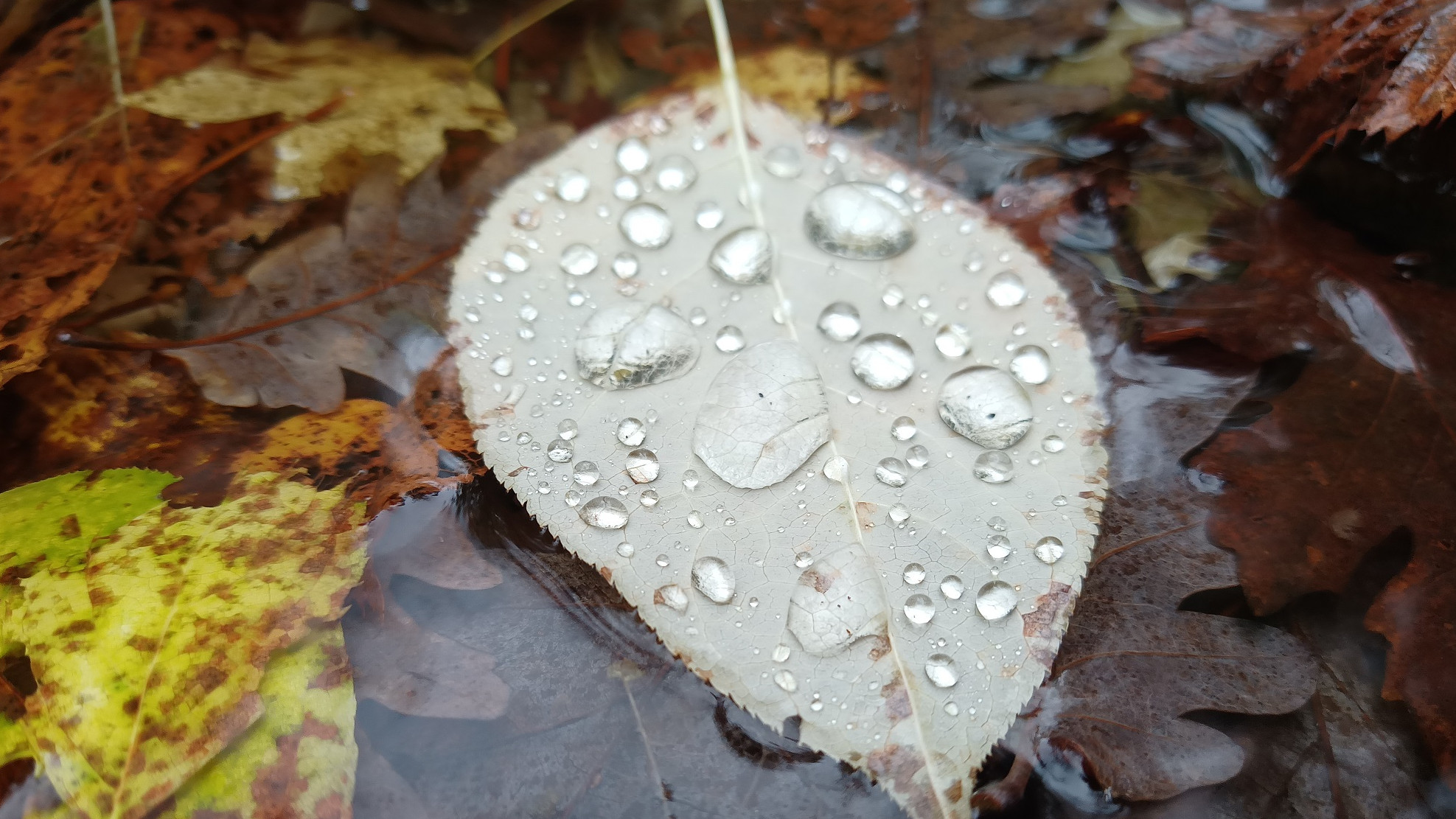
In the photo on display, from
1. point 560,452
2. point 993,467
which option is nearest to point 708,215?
point 560,452

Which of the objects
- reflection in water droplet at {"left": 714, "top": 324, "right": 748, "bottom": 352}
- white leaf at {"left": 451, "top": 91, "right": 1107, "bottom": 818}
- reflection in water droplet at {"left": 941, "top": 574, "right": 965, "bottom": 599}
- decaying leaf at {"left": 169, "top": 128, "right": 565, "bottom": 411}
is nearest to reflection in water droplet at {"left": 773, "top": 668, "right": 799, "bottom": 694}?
white leaf at {"left": 451, "top": 91, "right": 1107, "bottom": 818}

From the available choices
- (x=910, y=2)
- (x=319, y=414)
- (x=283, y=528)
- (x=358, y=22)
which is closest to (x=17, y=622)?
(x=283, y=528)

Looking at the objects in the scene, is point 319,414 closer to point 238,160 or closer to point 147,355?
point 147,355

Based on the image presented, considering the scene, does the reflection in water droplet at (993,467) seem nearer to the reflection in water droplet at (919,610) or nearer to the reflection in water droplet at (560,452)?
the reflection in water droplet at (919,610)

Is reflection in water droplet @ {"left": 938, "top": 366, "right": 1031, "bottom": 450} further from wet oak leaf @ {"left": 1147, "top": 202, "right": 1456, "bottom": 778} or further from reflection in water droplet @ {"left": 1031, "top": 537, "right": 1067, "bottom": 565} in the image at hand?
wet oak leaf @ {"left": 1147, "top": 202, "right": 1456, "bottom": 778}

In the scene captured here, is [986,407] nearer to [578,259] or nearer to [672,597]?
[672,597]
